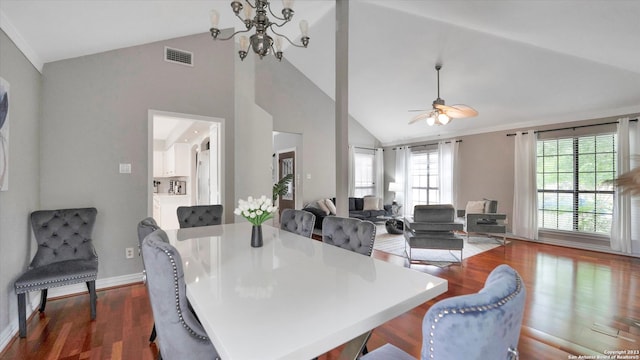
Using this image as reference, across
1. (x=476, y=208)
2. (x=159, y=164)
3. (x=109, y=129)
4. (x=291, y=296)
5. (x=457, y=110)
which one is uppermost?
(x=457, y=110)

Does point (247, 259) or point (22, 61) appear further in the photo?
point (22, 61)

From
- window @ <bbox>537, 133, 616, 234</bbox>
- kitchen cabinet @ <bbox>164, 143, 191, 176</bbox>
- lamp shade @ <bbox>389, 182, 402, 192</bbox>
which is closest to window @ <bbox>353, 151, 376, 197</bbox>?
lamp shade @ <bbox>389, 182, 402, 192</bbox>

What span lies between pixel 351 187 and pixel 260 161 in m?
4.07

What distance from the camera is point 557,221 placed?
5.44 m

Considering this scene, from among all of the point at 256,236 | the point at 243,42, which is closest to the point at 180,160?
the point at 243,42

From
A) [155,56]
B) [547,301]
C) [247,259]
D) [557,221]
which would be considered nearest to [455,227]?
[547,301]

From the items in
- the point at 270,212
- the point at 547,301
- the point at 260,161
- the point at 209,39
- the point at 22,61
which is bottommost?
the point at 547,301

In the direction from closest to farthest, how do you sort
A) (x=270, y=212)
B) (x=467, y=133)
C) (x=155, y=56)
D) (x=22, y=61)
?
(x=270, y=212) < (x=22, y=61) < (x=155, y=56) < (x=467, y=133)

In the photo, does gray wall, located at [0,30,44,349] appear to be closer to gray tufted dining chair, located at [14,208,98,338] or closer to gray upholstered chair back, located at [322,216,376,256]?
gray tufted dining chair, located at [14,208,98,338]

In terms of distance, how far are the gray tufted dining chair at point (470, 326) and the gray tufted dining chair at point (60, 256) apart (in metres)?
2.96

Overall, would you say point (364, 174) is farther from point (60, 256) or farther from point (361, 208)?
point (60, 256)

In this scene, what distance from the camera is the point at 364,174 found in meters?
8.47

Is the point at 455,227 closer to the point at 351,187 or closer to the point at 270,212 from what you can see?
the point at 270,212

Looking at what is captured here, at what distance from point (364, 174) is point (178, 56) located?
6013 millimetres
